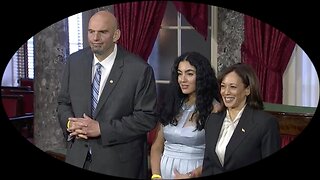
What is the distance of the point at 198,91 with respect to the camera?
0.91 metres

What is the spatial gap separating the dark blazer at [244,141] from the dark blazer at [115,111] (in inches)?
3.9

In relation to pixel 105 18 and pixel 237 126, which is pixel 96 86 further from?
pixel 237 126

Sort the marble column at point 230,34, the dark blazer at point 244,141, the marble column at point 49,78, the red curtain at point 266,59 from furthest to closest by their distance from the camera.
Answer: the marble column at point 230,34 → the red curtain at point 266,59 → the marble column at point 49,78 → the dark blazer at point 244,141

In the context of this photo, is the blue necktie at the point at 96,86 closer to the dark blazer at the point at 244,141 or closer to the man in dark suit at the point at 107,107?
the man in dark suit at the point at 107,107

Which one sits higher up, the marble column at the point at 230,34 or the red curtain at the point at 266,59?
the marble column at the point at 230,34

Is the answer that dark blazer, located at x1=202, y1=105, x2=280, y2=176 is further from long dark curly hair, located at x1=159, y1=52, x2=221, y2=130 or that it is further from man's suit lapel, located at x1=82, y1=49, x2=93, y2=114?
man's suit lapel, located at x1=82, y1=49, x2=93, y2=114

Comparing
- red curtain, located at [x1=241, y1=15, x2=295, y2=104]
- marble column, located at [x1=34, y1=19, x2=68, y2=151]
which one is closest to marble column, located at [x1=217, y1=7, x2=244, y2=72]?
red curtain, located at [x1=241, y1=15, x2=295, y2=104]

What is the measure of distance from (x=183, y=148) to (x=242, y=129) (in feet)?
0.39

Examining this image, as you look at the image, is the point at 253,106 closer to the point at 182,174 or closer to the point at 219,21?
the point at 182,174

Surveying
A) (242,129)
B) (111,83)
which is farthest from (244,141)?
(111,83)

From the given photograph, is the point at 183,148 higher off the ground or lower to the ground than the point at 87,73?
lower

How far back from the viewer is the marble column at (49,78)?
1046 millimetres

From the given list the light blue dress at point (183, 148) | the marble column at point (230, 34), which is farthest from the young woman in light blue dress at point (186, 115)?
the marble column at point (230, 34)

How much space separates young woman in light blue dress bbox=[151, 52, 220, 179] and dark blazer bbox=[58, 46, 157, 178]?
1.4 inches
